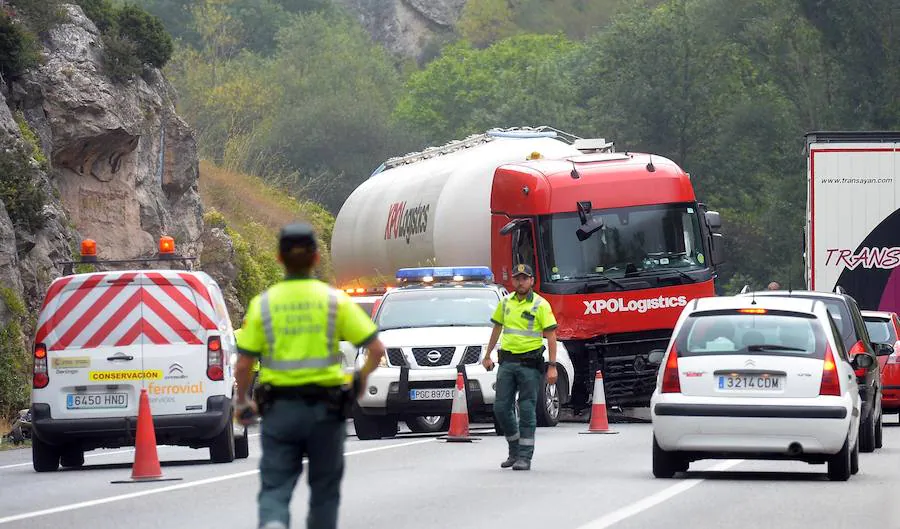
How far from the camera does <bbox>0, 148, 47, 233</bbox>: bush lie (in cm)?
2873

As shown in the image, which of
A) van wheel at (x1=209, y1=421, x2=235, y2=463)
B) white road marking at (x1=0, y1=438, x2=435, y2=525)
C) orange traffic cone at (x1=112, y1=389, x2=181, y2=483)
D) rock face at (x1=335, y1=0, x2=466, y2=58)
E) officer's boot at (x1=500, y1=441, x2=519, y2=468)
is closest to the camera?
white road marking at (x1=0, y1=438, x2=435, y2=525)

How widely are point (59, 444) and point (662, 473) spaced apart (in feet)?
18.3

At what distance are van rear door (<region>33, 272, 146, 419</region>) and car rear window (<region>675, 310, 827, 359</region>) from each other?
16.0 ft

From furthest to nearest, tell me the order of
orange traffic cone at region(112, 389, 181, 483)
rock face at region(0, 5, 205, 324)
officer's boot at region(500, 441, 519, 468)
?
rock face at region(0, 5, 205, 324) → officer's boot at region(500, 441, 519, 468) → orange traffic cone at region(112, 389, 181, 483)

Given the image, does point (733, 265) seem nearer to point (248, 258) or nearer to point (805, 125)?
point (805, 125)

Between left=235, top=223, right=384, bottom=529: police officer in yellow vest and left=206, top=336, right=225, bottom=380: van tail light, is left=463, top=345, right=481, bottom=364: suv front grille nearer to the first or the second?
left=206, top=336, right=225, bottom=380: van tail light

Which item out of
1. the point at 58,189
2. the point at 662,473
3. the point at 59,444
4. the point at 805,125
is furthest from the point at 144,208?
the point at 805,125

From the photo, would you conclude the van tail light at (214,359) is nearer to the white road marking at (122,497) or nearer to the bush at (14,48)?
the white road marking at (122,497)

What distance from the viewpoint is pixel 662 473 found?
15.2m

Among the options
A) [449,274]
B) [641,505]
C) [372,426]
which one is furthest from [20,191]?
[641,505]

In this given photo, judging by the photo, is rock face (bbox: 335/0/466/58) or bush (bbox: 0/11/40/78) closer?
bush (bbox: 0/11/40/78)

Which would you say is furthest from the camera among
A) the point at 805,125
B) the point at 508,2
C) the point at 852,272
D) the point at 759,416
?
the point at 508,2

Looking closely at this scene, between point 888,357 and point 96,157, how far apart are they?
16530 millimetres

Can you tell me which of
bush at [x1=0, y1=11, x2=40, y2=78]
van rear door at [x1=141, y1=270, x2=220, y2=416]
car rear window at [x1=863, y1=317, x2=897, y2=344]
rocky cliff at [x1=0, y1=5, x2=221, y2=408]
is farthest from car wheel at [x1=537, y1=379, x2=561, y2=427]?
bush at [x1=0, y1=11, x2=40, y2=78]
